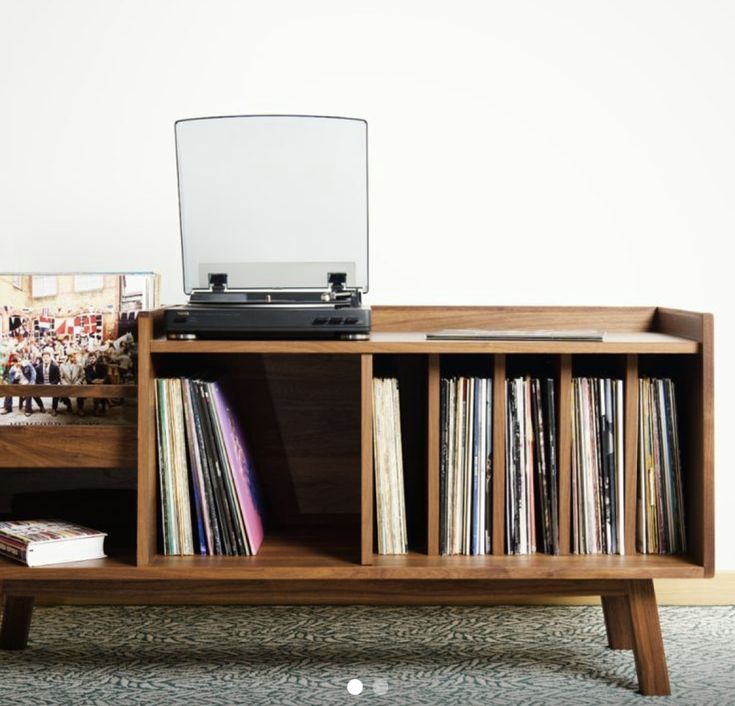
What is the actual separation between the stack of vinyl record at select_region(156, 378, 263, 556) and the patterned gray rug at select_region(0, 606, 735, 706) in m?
0.24

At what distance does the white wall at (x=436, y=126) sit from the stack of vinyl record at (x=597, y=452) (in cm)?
44

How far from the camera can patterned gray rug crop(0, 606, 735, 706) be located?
5.16 feet

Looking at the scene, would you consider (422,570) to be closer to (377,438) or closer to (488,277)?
(377,438)

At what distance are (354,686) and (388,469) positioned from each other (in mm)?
363

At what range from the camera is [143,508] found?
1521 millimetres

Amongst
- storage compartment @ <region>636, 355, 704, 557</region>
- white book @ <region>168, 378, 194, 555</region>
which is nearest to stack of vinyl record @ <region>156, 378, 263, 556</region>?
white book @ <region>168, 378, 194, 555</region>

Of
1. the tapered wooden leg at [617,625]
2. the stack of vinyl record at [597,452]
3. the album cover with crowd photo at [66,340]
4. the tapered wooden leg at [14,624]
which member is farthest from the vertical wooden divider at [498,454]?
the tapered wooden leg at [14,624]

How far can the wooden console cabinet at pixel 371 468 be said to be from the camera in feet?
5.00

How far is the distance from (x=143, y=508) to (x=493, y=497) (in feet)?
1.81

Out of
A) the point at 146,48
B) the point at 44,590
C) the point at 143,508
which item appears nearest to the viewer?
the point at 143,508

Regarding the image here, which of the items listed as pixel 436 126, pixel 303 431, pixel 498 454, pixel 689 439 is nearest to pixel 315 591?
pixel 303 431

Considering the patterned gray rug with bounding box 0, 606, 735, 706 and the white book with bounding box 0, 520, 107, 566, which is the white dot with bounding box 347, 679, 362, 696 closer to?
the patterned gray rug with bounding box 0, 606, 735, 706

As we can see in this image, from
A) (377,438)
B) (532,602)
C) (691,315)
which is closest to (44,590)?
(377,438)

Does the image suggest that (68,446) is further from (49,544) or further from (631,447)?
(631,447)
